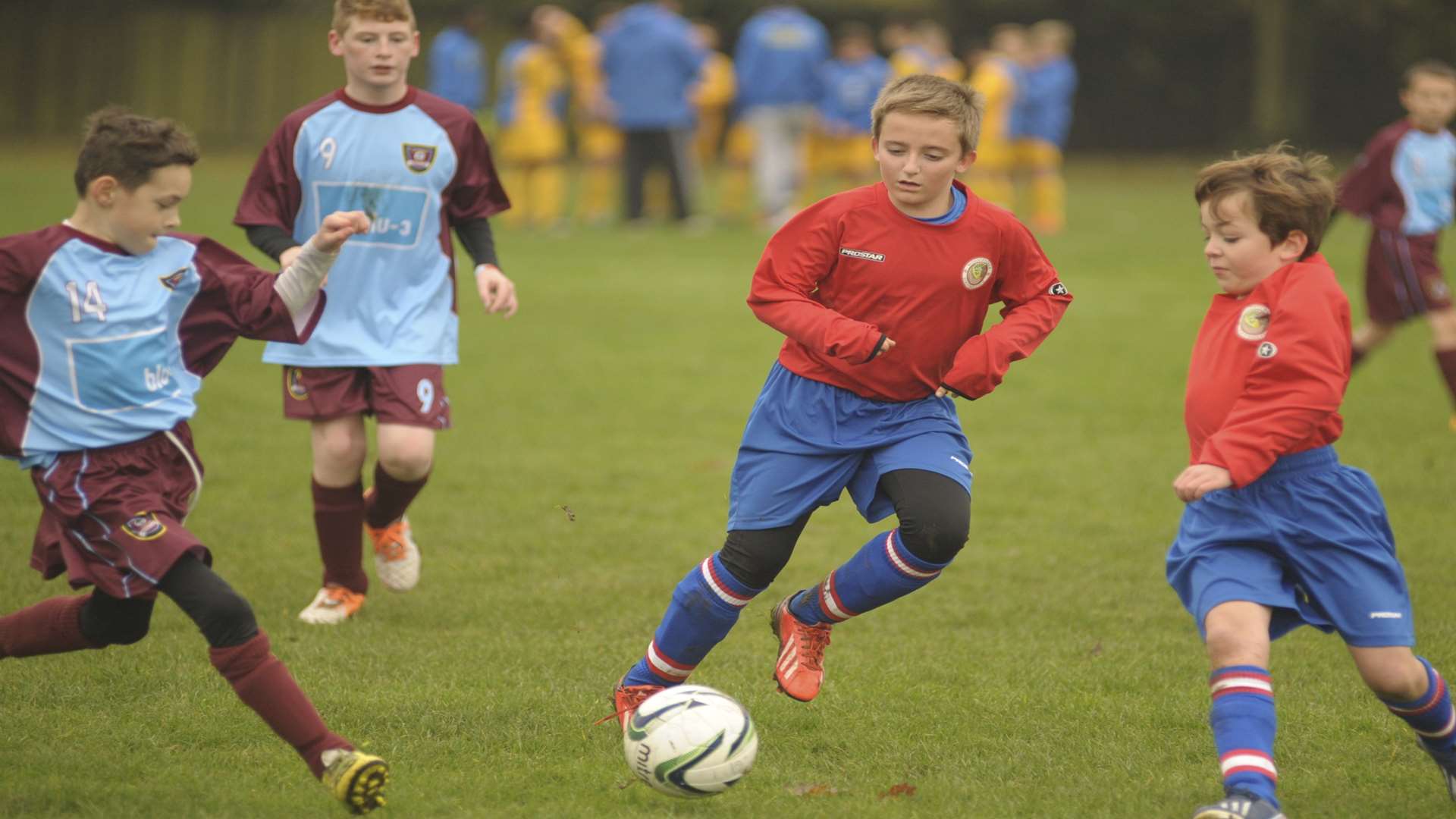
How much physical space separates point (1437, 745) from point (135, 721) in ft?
11.0

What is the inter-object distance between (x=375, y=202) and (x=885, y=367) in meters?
1.96

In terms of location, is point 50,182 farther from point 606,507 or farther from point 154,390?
point 154,390

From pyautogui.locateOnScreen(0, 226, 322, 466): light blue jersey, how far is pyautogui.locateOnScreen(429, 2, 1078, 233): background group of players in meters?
15.1

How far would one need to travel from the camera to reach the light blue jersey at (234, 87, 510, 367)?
5.35m

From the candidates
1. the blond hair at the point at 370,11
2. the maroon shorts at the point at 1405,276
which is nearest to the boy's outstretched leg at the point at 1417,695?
the blond hair at the point at 370,11

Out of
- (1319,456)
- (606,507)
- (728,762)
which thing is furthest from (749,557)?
(606,507)

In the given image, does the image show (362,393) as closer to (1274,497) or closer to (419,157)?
(419,157)

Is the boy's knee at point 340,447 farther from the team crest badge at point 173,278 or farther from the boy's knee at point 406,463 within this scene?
the team crest badge at point 173,278

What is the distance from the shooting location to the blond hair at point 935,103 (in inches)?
167

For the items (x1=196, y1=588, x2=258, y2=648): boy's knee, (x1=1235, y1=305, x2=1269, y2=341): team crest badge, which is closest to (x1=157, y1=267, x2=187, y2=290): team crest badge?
(x1=196, y1=588, x2=258, y2=648): boy's knee

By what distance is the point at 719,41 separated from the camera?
105 ft

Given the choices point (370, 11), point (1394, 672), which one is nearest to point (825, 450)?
point (1394, 672)

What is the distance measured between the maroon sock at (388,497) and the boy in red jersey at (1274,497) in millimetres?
2749

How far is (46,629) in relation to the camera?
4.19 meters
